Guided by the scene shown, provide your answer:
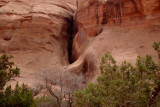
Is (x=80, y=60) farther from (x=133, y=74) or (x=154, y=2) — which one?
(x=133, y=74)

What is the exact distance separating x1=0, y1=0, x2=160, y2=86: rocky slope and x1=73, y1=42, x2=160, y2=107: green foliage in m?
6.79

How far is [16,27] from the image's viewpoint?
21438mm

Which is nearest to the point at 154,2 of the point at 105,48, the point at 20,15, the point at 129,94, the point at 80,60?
the point at 105,48

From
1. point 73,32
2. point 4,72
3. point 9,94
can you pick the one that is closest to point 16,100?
point 9,94

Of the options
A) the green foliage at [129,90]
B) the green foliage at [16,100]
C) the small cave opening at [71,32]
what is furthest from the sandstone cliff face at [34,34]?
the green foliage at [129,90]

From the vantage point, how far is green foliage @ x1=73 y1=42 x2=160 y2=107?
17.4ft

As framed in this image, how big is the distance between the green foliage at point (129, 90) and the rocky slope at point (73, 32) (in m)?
6.79

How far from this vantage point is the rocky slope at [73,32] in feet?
46.9

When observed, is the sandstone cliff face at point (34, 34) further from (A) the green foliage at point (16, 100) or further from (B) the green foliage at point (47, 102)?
(A) the green foliage at point (16, 100)

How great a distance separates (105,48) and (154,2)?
4.92 metres

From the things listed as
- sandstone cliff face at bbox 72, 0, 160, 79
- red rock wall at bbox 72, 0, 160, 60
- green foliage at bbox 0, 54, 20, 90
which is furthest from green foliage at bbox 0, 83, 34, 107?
red rock wall at bbox 72, 0, 160, 60

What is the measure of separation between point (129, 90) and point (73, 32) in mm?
18198

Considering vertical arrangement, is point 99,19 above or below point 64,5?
below

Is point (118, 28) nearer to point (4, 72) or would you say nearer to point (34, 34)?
point (34, 34)
